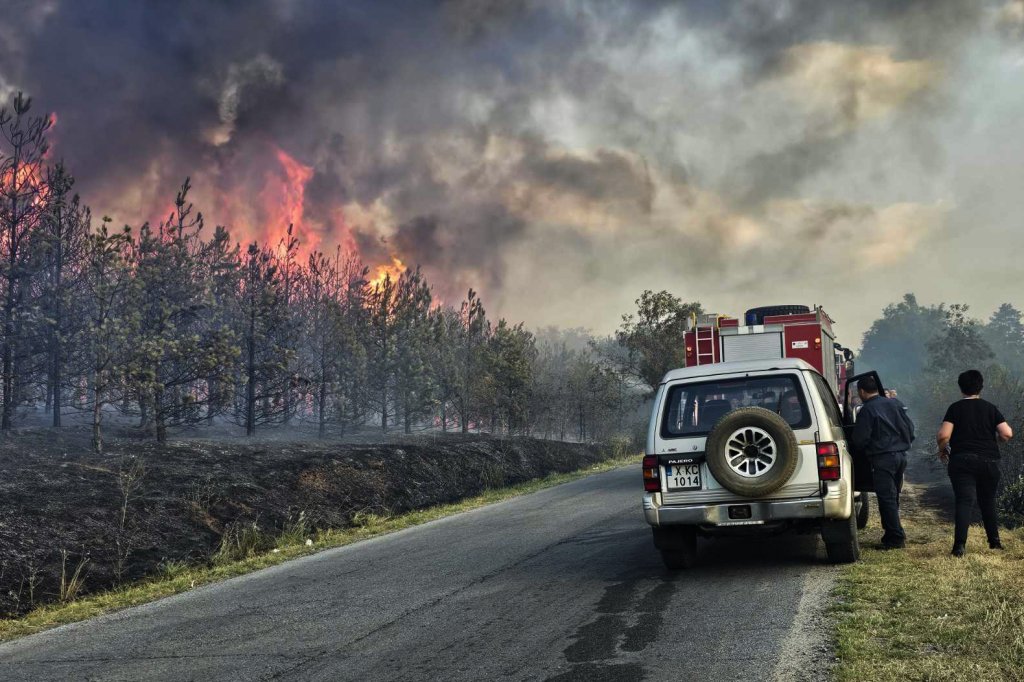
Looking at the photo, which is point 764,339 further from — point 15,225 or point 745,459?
point 15,225

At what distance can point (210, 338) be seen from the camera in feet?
71.5

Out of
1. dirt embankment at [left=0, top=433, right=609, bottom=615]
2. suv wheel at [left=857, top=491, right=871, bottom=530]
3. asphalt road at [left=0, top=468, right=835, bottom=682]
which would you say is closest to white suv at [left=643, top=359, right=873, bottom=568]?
asphalt road at [left=0, top=468, right=835, bottom=682]

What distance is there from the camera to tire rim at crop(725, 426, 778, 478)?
682cm

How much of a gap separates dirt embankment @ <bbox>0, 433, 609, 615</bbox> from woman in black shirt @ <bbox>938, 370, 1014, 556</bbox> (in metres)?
9.72

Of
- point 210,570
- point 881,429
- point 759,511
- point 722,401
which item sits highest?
point 722,401

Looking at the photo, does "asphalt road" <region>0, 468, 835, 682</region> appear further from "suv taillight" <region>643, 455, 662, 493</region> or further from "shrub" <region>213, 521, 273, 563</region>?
"shrub" <region>213, 521, 273, 563</region>

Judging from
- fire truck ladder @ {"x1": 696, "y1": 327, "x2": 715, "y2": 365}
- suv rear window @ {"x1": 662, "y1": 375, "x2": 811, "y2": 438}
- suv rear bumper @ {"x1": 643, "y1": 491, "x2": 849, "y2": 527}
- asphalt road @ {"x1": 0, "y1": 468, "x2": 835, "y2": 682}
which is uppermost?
fire truck ladder @ {"x1": 696, "y1": 327, "x2": 715, "y2": 365}

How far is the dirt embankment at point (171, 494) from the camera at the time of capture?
1002 centimetres

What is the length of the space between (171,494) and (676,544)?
33.0 feet

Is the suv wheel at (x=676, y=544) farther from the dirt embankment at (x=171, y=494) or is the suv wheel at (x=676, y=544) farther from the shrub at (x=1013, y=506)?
the dirt embankment at (x=171, y=494)

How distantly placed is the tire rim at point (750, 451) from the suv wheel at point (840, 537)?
980 mm

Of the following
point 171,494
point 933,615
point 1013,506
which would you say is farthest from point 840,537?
point 171,494

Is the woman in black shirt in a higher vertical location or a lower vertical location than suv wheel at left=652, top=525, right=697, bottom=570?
higher

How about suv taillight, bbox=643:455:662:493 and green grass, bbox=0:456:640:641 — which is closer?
suv taillight, bbox=643:455:662:493
